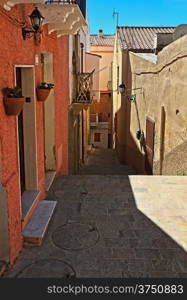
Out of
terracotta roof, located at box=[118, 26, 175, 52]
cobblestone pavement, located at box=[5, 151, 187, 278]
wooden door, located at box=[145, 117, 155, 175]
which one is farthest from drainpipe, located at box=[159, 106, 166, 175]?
terracotta roof, located at box=[118, 26, 175, 52]

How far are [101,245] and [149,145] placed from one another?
7.46m

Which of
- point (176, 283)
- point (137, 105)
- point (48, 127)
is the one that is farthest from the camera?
point (137, 105)

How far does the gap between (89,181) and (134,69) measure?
8372mm

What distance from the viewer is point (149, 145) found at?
1212cm

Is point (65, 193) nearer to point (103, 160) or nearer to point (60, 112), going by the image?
point (60, 112)

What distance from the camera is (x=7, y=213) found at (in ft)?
14.2

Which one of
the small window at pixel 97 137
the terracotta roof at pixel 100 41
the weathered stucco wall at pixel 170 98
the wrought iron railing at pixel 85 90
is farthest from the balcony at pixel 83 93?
the terracotta roof at pixel 100 41

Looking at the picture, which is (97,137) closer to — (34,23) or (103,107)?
(103,107)

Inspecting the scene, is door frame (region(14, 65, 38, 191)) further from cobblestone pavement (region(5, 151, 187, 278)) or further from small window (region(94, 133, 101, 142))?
small window (region(94, 133, 101, 142))

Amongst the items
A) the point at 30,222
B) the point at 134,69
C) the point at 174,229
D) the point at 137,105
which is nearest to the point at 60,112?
the point at 30,222

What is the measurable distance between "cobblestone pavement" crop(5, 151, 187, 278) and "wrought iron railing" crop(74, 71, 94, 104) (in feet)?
18.2

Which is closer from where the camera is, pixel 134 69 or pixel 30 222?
pixel 30 222

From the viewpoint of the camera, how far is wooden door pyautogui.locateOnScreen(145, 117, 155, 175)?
11.6 metres

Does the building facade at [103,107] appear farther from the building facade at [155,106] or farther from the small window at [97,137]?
the building facade at [155,106]
